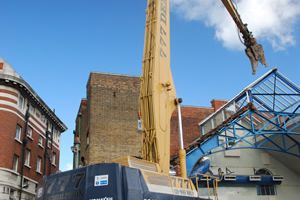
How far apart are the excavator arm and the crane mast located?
5.10 meters

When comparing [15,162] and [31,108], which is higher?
[31,108]

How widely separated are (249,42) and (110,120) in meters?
12.3

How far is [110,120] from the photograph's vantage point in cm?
2650

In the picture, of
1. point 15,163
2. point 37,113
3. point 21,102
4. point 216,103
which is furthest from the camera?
point 216,103

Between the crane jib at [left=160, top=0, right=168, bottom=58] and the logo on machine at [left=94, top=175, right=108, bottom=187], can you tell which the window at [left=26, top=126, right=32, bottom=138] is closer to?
the crane jib at [left=160, top=0, right=168, bottom=58]

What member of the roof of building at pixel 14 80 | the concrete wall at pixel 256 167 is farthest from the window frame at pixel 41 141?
the concrete wall at pixel 256 167

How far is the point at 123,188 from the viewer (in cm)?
793

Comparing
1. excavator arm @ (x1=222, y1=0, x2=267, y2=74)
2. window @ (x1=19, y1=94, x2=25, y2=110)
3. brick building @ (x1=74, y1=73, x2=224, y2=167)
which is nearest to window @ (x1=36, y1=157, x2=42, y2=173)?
window @ (x1=19, y1=94, x2=25, y2=110)

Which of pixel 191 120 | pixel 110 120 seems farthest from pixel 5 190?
pixel 191 120

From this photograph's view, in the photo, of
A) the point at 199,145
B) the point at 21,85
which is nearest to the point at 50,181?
the point at 199,145

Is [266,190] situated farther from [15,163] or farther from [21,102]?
[21,102]

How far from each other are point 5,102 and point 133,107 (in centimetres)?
1048

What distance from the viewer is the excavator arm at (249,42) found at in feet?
54.0

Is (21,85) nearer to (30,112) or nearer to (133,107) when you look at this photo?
(30,112)
